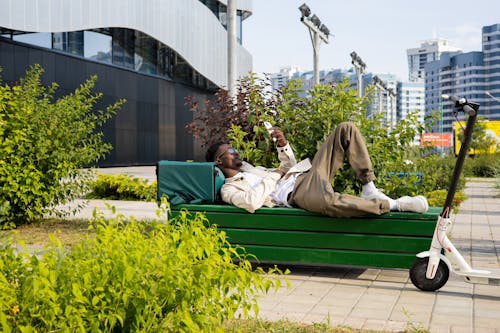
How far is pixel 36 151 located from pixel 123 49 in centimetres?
2842

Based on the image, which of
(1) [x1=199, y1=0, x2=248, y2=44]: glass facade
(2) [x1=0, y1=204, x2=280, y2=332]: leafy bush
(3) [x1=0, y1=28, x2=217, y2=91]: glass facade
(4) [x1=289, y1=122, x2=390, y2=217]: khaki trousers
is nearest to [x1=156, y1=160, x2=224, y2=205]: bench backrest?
(4) [x1=289, y1=122, x2=390, y2=217]: khaki trousers

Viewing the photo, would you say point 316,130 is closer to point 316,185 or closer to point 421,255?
point 316,185

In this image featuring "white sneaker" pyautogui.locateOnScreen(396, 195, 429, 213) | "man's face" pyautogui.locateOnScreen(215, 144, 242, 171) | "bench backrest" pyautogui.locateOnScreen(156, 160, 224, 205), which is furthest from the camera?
"man's face" pyautogui.locateOnScreen(215, 144, 242, 171)

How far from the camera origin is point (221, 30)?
1806 inches

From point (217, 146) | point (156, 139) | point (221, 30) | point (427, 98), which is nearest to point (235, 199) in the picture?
point (217, 146)

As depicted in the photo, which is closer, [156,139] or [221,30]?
[156,139]

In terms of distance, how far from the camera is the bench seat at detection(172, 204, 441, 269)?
18.1 ft

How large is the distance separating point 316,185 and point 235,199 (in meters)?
0.81

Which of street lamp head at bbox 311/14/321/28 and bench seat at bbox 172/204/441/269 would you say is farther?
street lamp head at bbox 311/14/321/28

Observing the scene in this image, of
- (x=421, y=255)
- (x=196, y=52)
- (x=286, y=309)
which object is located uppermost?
(x=196, y=52)

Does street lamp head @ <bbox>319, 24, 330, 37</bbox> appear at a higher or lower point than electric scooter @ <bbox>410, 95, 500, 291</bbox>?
higher

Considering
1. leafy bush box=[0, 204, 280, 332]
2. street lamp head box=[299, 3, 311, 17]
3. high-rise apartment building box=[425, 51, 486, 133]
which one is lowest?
leafy bush box=[0, 204, 280, 332]

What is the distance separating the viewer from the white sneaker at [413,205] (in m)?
5.46

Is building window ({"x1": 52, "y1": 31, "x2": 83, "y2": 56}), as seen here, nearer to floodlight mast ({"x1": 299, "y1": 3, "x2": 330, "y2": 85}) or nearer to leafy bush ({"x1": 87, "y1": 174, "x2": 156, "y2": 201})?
floodlight mast ({"x1": 299, "y1": 3, "x2": 330, "y2": 85})
